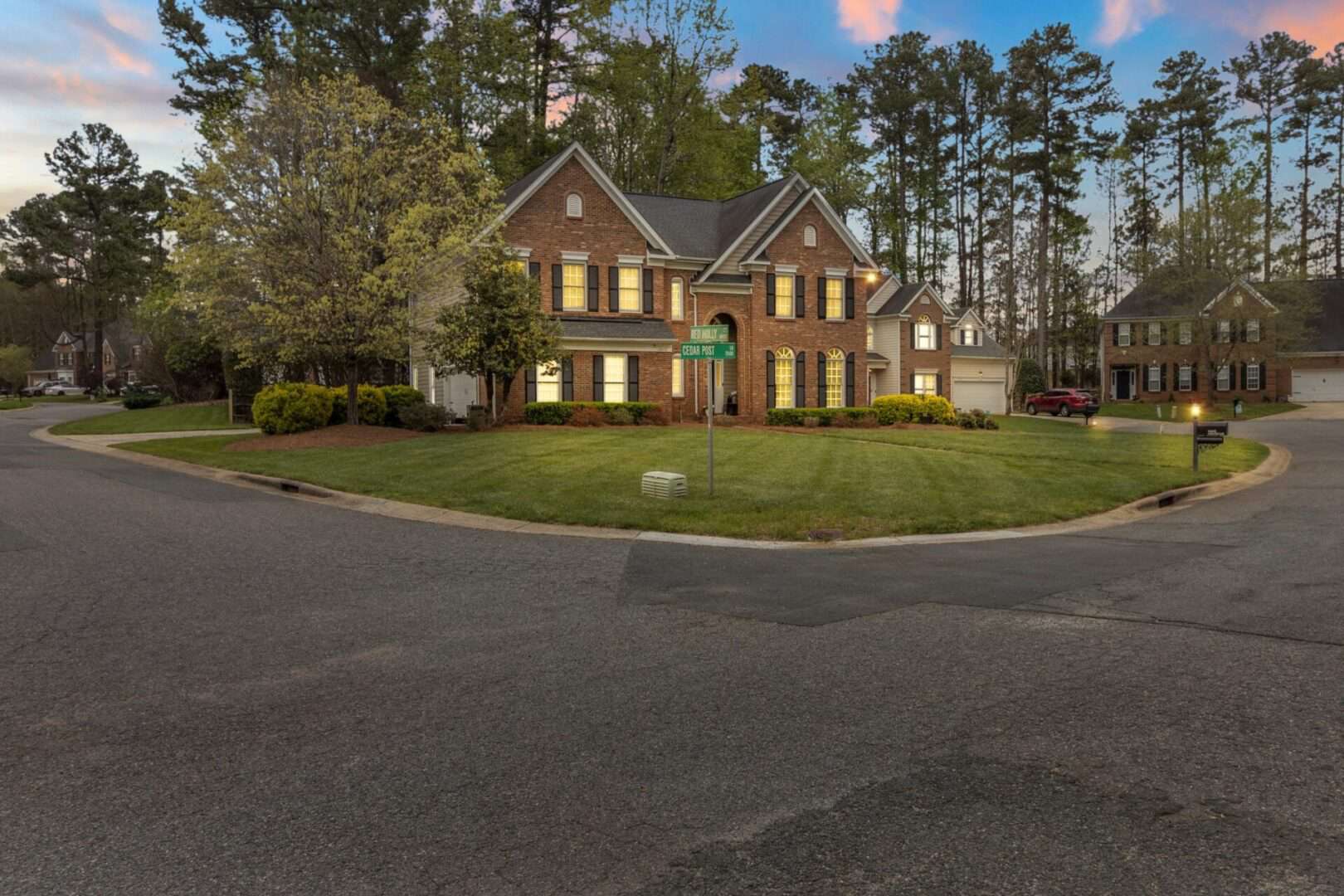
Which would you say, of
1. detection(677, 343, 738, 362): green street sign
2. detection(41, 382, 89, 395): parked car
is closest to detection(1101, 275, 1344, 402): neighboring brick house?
detection(677, 343, 738, 362): green street sign

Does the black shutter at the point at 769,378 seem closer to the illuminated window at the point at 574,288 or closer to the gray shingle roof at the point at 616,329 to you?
the gray shingle roof at the point at 616,329

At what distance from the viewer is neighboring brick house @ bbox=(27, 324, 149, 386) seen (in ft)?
310

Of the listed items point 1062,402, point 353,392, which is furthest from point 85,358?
point 1062,402

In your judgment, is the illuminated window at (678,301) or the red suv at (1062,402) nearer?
the illuminated window at (678,301)

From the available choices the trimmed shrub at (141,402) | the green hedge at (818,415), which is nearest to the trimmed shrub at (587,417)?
the green hedge at (818,415)

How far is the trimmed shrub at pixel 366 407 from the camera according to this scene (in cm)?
2748

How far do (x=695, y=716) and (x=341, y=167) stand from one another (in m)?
24.5

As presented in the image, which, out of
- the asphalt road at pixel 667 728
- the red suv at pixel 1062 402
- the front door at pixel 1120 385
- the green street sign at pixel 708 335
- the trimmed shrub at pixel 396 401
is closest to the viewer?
the asphalt road at pixel 667 728

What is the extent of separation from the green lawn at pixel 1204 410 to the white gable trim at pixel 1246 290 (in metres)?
6.07

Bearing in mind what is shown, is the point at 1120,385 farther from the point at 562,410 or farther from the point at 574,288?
the point at 562,410

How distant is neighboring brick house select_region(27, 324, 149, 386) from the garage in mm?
103250

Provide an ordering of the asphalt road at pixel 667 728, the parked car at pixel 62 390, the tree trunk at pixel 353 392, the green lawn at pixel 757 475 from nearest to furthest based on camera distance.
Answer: the asphalt road at pixel 667 728
the green lawn at pixel 757 475
the tree trunk at pixel 353 392
the parked car at pixel 62 390

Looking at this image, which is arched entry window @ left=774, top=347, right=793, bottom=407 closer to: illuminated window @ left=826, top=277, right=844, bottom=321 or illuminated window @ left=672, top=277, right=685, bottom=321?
illuminated window @ left=826, top=277, right=844, bottom=321

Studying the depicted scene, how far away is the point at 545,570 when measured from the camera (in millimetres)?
9125
